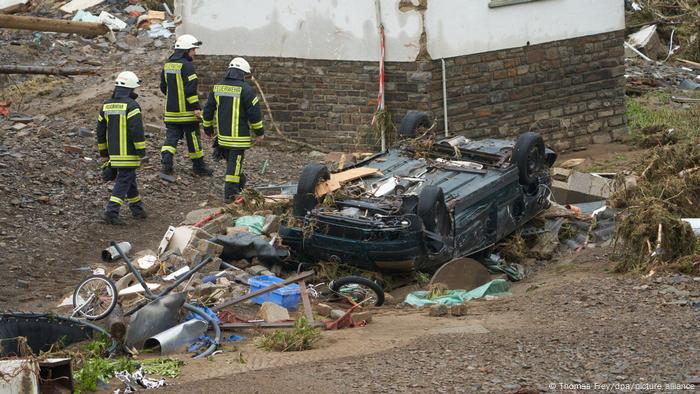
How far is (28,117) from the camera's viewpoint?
17969 mm

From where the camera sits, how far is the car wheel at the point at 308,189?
11.6 meters

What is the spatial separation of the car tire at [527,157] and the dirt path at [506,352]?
233 centimetres

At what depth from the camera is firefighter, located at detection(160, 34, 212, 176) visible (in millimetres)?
15406

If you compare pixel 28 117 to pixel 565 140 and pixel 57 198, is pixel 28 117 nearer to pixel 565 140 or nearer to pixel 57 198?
pixel 57 198

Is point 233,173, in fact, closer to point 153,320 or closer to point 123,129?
point 123,129

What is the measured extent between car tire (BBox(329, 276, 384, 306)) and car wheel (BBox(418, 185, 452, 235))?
2.46 feet

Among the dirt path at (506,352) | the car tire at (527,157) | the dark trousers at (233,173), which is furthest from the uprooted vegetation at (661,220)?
the dark trousers at (233,173)

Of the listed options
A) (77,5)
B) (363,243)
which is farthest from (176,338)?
(77,5)

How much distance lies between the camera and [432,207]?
1102 cm

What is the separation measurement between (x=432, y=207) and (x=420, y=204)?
12 centimetres

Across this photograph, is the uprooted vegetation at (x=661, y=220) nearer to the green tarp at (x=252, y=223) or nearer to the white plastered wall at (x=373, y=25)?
the green tarp at (x=252, y=223)

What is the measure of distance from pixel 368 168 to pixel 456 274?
1.63 metres

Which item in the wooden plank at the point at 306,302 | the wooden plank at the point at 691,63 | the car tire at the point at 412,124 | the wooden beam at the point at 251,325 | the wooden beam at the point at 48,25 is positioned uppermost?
the wooden beam at the point at 48,25

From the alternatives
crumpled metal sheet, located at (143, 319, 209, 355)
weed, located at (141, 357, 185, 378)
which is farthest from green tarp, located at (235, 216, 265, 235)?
weed, located at (141, 357, 185, 378)
